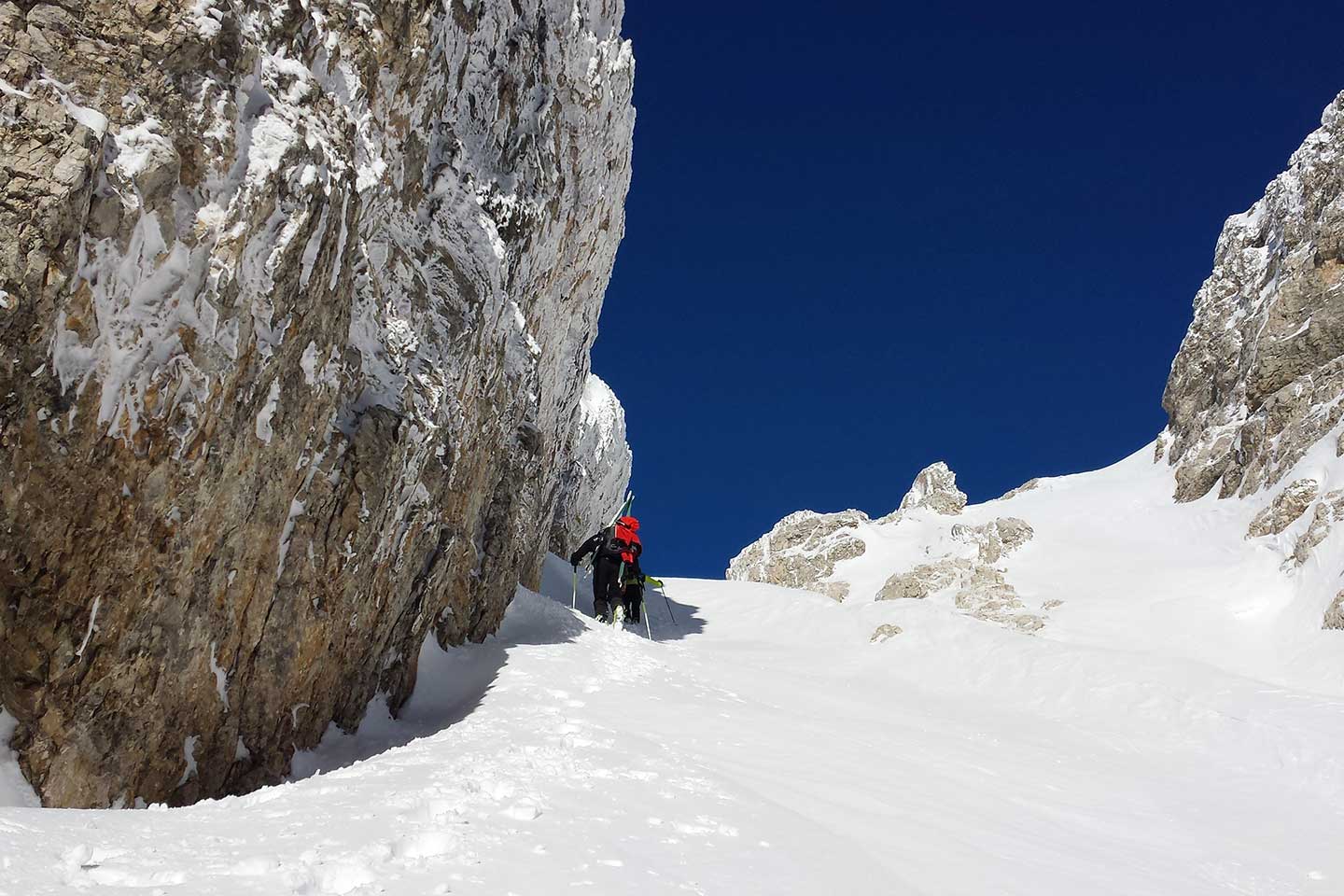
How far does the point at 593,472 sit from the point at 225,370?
1452 inches

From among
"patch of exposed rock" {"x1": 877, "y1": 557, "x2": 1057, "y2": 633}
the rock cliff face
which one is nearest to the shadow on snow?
the rock cliff face

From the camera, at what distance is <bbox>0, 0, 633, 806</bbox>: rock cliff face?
22.4 ft

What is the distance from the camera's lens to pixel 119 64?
7371 mm

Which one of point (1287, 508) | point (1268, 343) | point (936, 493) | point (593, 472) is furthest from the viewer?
point (936, 493)

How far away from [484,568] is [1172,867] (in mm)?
11449

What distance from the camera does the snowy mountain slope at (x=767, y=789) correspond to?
579 cm

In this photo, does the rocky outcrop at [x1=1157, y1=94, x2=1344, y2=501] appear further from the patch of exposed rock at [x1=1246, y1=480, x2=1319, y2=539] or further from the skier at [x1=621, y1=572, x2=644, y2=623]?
the skier at [x1=621, y1=572, x2=644, y2=623]

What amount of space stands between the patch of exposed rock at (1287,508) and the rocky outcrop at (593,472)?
24.7 m

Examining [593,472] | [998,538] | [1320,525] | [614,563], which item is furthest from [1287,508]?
[593,472]

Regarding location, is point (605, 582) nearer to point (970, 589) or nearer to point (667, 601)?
point (667, 601)

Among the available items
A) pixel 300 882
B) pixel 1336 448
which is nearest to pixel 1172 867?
pixel 300 882

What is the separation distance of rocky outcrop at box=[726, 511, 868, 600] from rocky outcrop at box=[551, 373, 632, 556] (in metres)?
8.46

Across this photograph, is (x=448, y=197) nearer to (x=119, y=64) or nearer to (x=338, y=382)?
(x=338, y=382)

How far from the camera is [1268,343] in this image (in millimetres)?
40781
